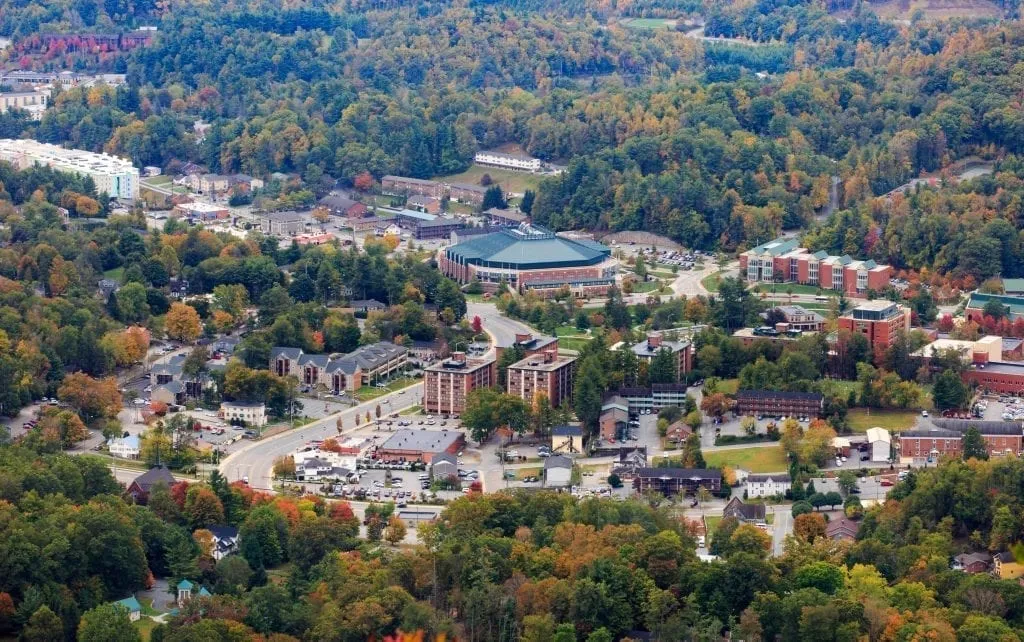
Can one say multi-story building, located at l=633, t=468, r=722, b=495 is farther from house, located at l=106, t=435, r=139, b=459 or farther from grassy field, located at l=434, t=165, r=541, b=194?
grassy field, located at l=434, t=165, r=541, b=194

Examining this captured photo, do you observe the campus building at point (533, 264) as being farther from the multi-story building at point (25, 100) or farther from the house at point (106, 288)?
the multi-story building at point (25, 100)

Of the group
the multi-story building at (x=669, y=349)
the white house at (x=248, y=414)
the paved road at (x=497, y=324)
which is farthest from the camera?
the paved road at (x=497, y=324)

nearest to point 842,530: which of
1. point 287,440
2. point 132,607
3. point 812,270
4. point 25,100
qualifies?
point 132,607

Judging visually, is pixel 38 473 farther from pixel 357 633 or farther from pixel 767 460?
pixel 767 460

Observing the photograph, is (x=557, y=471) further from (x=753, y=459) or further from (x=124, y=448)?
(x=124, y=448)

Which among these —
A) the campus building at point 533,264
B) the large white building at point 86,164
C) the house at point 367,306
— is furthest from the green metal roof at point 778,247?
the large white building at point 86,164

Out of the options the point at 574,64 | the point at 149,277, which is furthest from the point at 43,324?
the point at 574,64

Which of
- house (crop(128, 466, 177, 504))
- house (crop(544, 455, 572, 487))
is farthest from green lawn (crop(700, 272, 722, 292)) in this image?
house (crop(128, 466, 177, 504))

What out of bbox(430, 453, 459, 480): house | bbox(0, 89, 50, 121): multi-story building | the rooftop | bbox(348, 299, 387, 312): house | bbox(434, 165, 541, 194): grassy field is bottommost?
bbox(0, 89, 50, 121): multi-story building
